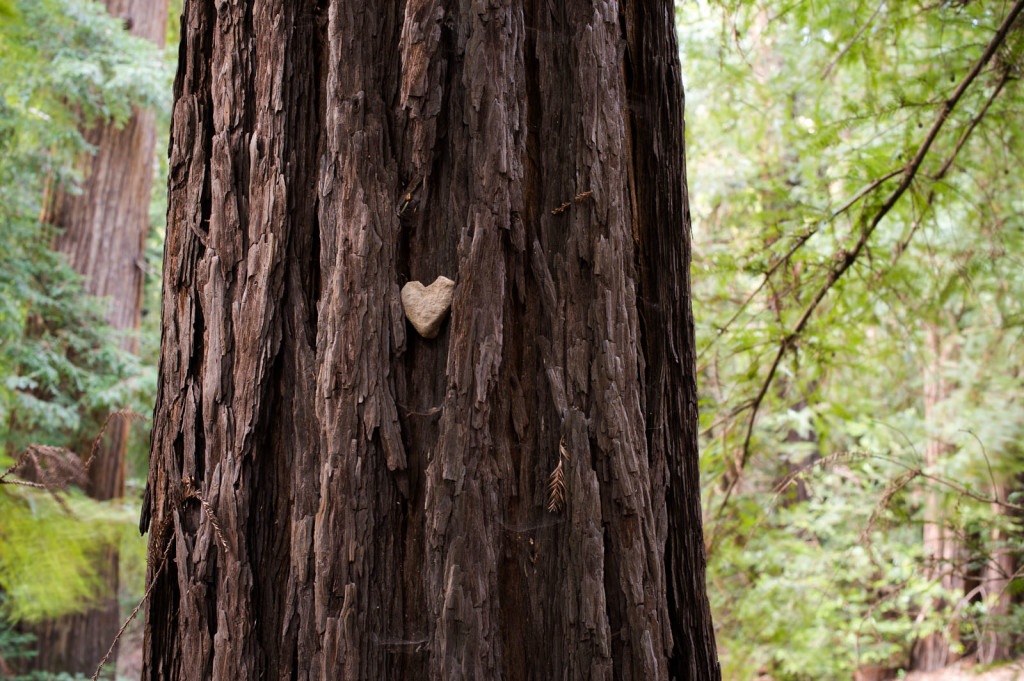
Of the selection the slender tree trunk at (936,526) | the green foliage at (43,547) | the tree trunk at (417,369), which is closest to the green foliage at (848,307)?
the slender tree trunk at (936,526)

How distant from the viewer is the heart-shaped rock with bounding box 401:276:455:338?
3.92 ft

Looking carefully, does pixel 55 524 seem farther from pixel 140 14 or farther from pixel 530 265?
pixel 140 14

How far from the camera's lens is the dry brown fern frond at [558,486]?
1.19 m

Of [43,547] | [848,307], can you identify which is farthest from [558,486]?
[43,547]

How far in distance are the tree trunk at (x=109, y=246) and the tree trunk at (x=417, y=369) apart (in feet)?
20.7

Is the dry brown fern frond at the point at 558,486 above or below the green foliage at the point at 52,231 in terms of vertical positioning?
below

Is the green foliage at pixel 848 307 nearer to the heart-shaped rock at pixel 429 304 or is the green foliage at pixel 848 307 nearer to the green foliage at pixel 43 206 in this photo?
the heart-shaped rock at pixel 429 304

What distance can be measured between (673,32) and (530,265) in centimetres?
64

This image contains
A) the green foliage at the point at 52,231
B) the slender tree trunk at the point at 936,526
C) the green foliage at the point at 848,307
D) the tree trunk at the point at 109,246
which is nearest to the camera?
the green foliage at the point at 848,307

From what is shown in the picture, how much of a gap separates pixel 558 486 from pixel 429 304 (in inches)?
14.9

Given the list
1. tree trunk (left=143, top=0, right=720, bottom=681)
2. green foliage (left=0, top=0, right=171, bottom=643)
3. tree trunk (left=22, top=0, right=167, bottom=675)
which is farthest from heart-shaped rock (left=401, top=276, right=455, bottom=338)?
tree trunk (left=22, top=0, right=167, bottom=675)

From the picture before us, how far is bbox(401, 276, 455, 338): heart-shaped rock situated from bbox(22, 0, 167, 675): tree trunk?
6587 millimetres

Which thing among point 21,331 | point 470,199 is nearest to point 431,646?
point 470,199

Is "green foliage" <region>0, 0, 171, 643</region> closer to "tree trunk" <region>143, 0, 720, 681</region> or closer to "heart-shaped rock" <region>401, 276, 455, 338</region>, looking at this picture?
"tree trunk" <region>143, 0, 720, 681</region>
